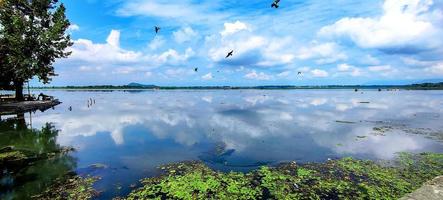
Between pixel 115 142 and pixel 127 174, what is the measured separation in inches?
388

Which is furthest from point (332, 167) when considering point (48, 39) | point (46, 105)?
point (46, 105)

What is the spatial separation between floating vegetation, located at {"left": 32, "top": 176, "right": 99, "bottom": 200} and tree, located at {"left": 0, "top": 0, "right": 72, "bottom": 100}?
36.2 meters

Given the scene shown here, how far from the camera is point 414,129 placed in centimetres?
3109

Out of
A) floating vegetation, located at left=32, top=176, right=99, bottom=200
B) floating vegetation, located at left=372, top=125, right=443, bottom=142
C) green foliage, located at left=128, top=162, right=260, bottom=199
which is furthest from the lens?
floating vegetation, located at left=372, top=125, right=443, bottom=142

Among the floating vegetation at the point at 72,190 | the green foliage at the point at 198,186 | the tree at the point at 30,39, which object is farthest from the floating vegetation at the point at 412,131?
the tree at the point at 30,39

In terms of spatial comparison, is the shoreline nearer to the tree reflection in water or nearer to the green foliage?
the tree reflection in water

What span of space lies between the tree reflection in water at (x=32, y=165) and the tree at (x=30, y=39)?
1933 cm

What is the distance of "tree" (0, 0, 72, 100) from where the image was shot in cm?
4397

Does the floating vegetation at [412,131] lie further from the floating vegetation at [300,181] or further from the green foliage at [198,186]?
the green foliage at [198,186]

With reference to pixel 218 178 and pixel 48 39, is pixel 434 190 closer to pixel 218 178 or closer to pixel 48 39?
pixel 218 178

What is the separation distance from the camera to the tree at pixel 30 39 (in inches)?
1731

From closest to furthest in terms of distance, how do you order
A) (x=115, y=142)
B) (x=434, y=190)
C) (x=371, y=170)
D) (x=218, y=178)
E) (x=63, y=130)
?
(x=434, y=190) < (x=218, y=178) < (x=371, y=170) < (x=115, y=142) < (x=63, y=130)

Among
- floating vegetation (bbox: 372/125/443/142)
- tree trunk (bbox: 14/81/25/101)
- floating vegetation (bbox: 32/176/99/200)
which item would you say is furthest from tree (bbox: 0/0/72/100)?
floating vegetation (bbox: 372/125/443/142)

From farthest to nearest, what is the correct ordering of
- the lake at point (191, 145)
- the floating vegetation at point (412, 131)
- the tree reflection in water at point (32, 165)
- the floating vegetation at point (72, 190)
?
the floating vegetation at point (412, 131) < the lake at point (191, 145) < the tree reflection in water at point (32, 165) < the floating vegetation at point (72, 190)
